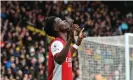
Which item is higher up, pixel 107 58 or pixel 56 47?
pixel 56 47

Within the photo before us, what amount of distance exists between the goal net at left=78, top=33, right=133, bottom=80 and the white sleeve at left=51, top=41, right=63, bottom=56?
120 inches

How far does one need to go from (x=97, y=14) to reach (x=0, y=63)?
7264 mm

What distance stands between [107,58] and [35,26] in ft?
41.3

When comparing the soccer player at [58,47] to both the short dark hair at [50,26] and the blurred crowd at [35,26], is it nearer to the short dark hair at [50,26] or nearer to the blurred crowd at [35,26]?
the short dark hair at [50,26]

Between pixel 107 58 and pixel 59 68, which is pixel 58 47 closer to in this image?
pixel 59 68

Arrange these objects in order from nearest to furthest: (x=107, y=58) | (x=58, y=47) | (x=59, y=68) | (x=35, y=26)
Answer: (x=58, y=47) → (x=59, y=68) → (x=107, y=58) → (x=35, y=26)

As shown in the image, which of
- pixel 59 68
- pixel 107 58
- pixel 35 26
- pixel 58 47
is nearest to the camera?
pixel 58 47

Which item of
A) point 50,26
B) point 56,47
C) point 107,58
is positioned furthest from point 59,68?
point 107,58

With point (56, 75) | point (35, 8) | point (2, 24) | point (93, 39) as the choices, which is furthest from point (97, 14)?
point (56, 75)

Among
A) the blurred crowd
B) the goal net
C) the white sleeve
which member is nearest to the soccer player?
the white sleeve

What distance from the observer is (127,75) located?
365 inches

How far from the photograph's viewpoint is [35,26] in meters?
22.1

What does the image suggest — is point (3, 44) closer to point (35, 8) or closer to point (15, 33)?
point (15, 33)

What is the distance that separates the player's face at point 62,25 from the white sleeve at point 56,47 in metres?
0.17
